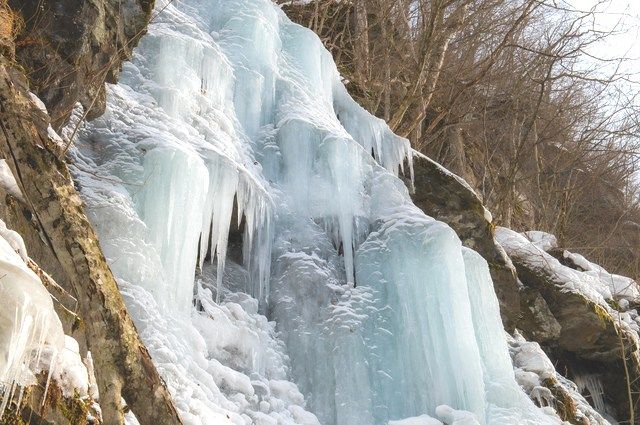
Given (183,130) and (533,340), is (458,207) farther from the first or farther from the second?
(183,130)

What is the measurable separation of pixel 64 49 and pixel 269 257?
2.03 meters

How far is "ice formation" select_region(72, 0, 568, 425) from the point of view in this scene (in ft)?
13.1

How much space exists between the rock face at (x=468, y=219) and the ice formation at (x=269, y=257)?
1238 mm

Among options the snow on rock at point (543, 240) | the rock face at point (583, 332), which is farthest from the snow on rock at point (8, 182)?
the snow on rock at point (543, 240)

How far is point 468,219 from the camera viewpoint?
730cm

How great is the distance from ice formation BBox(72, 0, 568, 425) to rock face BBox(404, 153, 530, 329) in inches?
48.7

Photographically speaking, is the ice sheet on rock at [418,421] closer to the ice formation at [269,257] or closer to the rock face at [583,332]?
the ice formation at [269,257]

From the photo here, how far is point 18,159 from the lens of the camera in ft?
8.12

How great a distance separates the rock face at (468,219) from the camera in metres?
7.28

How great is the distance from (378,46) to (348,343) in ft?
22.0

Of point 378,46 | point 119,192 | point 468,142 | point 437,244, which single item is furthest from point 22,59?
point 468,142

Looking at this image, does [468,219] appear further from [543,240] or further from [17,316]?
[17,316]

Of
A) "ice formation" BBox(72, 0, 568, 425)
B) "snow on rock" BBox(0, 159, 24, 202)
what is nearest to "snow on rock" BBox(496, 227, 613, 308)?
"ice formation" BBox(72, 0, 568, 425)

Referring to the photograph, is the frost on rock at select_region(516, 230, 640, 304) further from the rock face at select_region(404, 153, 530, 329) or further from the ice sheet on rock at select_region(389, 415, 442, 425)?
the ice sheet on rock at select_region(389, 415, 442, 425)
